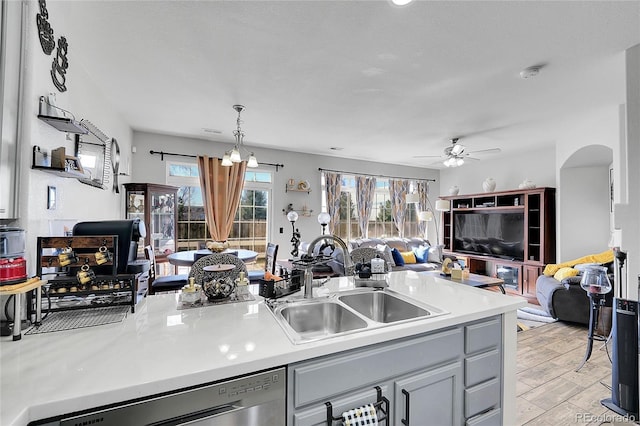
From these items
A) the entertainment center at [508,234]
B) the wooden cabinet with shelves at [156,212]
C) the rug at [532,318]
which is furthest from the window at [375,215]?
the rug at [532,318]

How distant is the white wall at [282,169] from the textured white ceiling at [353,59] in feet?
2.51

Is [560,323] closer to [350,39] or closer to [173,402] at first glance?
[350,39]

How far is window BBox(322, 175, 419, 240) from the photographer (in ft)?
21.4

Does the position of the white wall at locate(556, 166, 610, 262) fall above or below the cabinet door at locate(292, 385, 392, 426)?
above

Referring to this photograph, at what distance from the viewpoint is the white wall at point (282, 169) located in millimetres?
4539

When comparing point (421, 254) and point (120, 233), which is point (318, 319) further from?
point (421, 254)

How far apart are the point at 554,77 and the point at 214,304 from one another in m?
3.43

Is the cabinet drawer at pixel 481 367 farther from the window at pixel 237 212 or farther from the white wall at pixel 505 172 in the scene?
the white wall at pixel 505 172

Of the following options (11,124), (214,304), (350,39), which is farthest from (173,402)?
(350,39)

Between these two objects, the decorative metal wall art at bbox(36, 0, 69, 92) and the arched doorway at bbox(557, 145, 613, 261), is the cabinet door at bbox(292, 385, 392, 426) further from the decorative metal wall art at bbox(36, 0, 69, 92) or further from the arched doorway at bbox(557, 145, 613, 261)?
the arched doorway at bbox(557, 145, 613, 261)

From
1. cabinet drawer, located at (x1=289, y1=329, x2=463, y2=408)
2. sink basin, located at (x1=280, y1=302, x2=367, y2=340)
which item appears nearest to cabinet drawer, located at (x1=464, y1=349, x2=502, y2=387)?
cabinet drawer, located at (x1=289, y1=329, x2=463, y2=408)

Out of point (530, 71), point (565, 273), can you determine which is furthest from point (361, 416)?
point (565, 273)

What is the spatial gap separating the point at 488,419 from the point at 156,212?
4291 millimetres

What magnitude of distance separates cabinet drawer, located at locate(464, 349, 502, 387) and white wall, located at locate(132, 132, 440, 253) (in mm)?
4448
